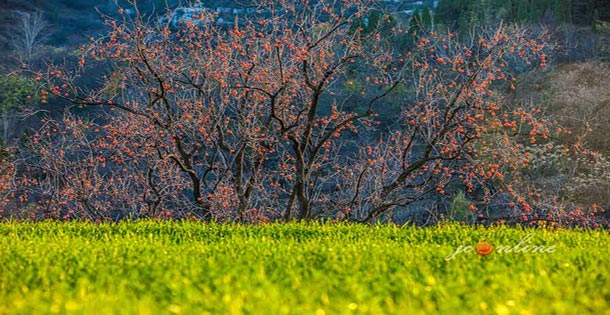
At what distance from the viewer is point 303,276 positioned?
7.52 m

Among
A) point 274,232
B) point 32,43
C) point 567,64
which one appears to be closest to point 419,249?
point 274,232

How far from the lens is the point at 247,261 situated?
26.8 feet

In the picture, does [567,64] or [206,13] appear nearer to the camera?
[206,13]

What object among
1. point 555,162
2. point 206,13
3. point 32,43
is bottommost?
point 555,162

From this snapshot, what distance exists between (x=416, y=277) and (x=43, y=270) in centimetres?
337

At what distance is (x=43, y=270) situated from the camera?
302 inches

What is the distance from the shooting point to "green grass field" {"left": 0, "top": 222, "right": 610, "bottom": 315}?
6117 mm

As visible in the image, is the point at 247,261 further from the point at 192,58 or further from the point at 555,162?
the point at 555,162

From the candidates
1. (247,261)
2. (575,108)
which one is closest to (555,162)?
(575,108)

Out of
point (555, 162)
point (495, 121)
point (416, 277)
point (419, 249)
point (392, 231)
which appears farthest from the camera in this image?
point (555, 162)

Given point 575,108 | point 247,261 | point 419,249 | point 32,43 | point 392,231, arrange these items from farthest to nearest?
point 32,43, point 575,108, point 392,231, point 419,249, point 247,261

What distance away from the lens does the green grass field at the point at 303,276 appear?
612 centimetres

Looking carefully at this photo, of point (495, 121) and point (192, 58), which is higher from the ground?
point (192, 58)

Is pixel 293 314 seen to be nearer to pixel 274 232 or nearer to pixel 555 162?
pixel 274 232
